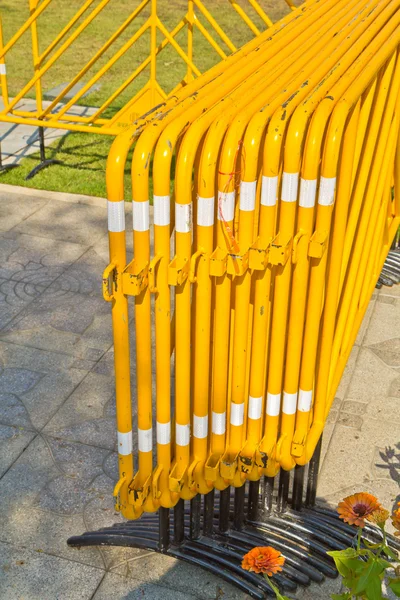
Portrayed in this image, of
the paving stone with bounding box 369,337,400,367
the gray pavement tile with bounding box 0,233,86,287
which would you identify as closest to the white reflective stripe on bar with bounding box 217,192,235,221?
the paving stone with bounding box 369,337,400,367

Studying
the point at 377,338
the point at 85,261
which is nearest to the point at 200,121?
the point at 377,338

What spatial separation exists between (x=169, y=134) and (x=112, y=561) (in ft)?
6.32

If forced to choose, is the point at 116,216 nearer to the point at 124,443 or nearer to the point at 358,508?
the point at 124,443

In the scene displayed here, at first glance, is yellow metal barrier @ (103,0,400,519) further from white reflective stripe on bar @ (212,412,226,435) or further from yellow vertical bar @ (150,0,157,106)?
yellow vertical bar @ (150,0,157,106)

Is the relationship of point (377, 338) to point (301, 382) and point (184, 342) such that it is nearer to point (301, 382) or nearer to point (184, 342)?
point (301, 382)

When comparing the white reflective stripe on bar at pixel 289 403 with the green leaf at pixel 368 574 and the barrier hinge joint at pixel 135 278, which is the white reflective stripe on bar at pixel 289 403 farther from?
the green leaf at pixel 368 574

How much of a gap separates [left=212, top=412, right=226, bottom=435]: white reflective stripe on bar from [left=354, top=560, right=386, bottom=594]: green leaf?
90cm

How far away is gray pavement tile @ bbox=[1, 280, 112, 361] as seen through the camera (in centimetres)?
518

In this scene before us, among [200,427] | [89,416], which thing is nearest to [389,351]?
[89,416]

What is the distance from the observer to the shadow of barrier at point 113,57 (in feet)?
23.2

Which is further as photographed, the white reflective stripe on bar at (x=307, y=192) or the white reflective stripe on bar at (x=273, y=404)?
the white reflective stripe on bar at (x=273, y=404)

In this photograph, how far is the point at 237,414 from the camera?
3113 millimetres

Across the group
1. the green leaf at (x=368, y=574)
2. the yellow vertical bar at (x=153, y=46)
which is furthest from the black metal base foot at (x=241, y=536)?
the yellow vertical bar at (x=153, y=46)

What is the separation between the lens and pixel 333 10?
408 cm
